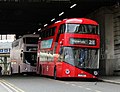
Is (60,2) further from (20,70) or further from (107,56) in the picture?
(20,70)

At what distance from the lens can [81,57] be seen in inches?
1057

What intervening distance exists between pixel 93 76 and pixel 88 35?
2761 mm

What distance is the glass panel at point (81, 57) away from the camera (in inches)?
1054

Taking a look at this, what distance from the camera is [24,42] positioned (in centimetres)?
3853

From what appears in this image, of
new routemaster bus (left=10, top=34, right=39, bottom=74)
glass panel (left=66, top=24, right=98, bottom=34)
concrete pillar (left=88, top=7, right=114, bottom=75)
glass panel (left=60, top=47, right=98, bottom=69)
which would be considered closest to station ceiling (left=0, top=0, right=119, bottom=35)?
concrete pillar (left=88, top=7, right=114, bottom=75)

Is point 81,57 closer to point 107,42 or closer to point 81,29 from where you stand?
point 81,29

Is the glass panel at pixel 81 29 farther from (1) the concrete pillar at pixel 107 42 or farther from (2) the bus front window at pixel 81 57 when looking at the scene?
(1) the concrete pillar at pixel 107 42

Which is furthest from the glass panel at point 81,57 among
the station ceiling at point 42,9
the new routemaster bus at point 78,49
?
the station ceiling at point 42,9

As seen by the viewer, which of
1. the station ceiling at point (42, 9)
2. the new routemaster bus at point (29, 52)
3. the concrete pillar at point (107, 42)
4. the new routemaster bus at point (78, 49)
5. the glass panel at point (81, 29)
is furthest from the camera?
the new routemaster bus at point (29, 52)

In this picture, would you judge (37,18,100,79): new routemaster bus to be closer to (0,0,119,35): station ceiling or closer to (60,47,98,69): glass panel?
(60,47,98,69): glass panel

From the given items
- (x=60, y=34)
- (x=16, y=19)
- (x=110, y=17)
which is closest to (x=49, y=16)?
(x=16, y=19)

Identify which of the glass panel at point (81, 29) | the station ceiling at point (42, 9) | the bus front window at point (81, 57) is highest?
the station ceiling at point (42, 9)

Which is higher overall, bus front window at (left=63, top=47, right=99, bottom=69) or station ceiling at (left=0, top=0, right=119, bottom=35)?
station ceiling at (left=0, top=0, right=119, bottom=35)

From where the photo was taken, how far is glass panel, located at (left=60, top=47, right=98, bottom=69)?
2677 centimetres
